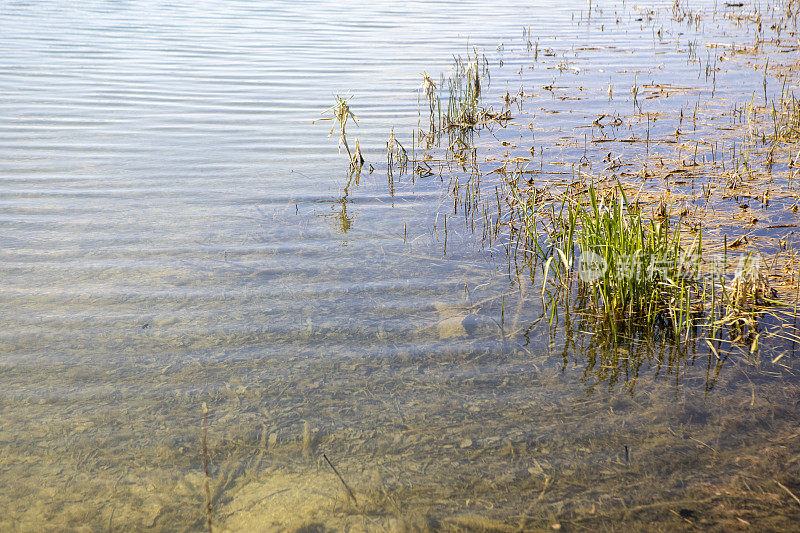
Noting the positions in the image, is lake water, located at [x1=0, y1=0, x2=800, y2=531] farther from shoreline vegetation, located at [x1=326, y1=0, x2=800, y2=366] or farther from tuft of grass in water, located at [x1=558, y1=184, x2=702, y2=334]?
tuft of grass in water, located at [x1=558, y1=184, x2=702, y2=334]

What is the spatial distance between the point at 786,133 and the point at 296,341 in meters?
6.57

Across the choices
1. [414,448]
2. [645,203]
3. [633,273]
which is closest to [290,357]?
[414,448]

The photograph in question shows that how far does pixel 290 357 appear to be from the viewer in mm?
3881

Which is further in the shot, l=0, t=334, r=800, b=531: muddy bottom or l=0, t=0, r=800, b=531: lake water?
l=0, t=0, r=800, b=531: lake water

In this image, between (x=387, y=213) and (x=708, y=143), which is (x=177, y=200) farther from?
(x=708, y=143)

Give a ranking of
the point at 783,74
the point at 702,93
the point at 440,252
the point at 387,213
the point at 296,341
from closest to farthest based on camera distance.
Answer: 1. the point at 296,341
2. the point at 440,252
3. the point at 387,213
4. the point at 702,93
5. the point at 783,74

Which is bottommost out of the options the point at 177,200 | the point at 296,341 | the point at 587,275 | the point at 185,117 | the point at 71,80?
the point at 296,341

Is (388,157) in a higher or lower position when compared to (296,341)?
higher

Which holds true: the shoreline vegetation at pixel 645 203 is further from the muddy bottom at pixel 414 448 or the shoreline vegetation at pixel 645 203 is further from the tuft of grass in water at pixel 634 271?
the muddy bottom at pixel 414 448

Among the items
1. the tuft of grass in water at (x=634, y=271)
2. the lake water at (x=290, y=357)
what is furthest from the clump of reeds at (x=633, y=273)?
the lake water at (x=290, y=357)

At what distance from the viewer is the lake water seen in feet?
9.64

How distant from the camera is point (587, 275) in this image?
4363mm

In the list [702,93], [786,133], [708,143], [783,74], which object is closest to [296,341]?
[708,143]

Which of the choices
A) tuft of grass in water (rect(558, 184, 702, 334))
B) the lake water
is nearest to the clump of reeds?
tuft of grass in water (rect(558, 184, 702, 334))
